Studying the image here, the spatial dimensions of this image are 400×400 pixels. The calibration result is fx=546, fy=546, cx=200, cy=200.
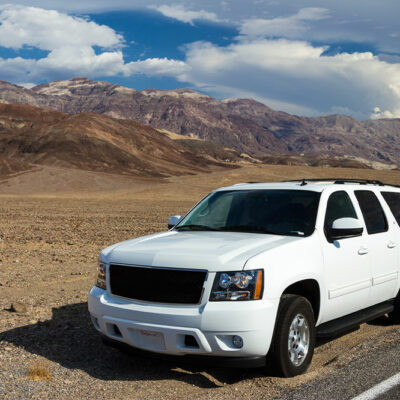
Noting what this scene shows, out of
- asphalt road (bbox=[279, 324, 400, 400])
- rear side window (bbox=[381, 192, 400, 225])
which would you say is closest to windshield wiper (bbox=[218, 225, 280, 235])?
asphalt road (bbox=[279, 324, 400, 400])

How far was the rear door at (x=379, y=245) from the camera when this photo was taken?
243 inches

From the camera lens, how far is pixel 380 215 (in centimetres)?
664

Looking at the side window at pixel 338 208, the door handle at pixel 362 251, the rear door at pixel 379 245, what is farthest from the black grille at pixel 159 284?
the rear door at pixel 379 245

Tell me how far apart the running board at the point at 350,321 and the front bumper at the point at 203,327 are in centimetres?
101

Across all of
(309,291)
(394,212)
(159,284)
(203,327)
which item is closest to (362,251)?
(309,291)

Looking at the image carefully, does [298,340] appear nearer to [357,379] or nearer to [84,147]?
[357,379]

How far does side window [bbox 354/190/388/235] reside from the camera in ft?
20.7

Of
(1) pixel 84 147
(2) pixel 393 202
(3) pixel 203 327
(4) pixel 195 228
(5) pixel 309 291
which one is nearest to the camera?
(3) pixel 203 327

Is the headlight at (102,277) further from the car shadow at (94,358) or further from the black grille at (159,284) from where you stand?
the car shadow at (94,358)

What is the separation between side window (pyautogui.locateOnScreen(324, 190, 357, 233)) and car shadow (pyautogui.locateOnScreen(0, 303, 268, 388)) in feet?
5.88

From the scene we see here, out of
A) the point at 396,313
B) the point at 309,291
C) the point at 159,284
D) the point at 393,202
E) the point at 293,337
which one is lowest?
the point at 396,313

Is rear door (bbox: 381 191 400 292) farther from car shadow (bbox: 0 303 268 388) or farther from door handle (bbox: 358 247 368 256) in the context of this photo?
car shadow (bbox: 0 303 268 388)

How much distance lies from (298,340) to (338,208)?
1677 mm

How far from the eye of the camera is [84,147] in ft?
352
